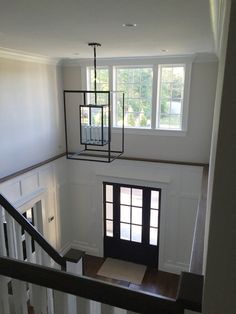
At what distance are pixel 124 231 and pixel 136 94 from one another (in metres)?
3.06

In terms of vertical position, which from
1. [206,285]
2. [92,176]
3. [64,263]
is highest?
[206,285]

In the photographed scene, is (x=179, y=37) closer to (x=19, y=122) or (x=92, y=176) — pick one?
(x=19, y=122)

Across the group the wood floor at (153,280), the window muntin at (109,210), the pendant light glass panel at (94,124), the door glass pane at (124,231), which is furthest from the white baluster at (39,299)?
the door glass pane at (124,231)

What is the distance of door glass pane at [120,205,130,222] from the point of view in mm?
6232

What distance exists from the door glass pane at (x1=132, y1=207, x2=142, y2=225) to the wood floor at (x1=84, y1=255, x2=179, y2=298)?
1035mm

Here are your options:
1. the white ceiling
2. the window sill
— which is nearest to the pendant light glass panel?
the white ceiling

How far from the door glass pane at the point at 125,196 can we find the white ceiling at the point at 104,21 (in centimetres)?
342

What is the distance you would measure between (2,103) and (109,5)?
10.5 feet

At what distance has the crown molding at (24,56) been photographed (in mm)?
4445

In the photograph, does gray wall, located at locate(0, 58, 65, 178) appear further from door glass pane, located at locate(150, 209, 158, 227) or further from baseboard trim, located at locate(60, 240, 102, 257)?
door glass pane, located at locate(150, 209, 158, 227)

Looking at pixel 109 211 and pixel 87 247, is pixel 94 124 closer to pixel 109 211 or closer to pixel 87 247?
pixel 109 211

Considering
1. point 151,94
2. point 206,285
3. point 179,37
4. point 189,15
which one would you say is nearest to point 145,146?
point 151,94

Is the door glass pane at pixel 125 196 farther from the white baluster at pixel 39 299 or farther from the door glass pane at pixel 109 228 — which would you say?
the white baluster at pixel 39 299

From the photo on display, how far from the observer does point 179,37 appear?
10.5 ft
